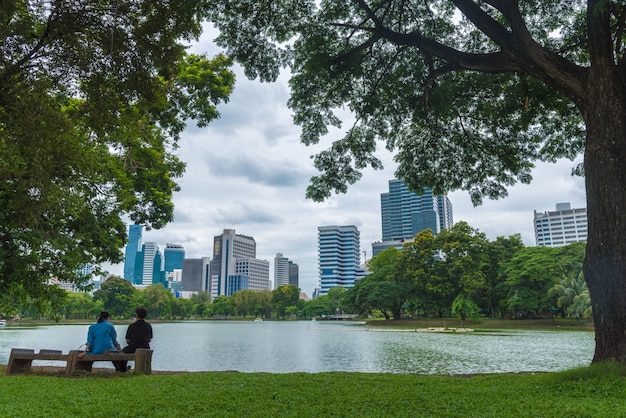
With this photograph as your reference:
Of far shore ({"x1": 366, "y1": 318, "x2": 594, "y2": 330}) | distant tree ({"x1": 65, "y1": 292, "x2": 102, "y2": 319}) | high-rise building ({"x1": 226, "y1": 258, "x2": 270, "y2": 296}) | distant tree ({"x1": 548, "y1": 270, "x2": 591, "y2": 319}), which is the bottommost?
far shore ({"x1": 366, "y1": 318, "x2": 594, "y2": 330})

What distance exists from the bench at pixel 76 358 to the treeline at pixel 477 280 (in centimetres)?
3349

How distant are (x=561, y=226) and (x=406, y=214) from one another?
47772 mm

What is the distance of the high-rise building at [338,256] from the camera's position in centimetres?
14545

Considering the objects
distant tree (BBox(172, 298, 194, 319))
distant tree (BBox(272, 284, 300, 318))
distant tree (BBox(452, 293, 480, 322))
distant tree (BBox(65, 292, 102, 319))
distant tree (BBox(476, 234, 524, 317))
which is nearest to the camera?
distant tree (BBox(452, 293, 480, 322))

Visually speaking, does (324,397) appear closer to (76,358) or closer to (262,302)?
(76,358)

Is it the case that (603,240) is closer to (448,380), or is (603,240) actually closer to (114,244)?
(448,380)

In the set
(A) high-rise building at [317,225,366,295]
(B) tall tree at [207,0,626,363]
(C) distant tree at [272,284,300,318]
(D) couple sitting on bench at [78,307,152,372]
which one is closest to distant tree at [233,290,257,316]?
(C) distant tree at [272,284,300,318]

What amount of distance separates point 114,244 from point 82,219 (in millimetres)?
4819

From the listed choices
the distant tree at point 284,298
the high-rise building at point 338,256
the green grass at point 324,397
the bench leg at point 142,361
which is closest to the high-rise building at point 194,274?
the high-rise building at point 338,256

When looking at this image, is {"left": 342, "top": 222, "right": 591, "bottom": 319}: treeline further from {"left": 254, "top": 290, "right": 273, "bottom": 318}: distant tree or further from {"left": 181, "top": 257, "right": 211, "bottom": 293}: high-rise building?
{"left": 181, "top": 257, "right": 211, "bottom": 293}: high-rise building

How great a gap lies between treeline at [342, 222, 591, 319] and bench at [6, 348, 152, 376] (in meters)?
33.5

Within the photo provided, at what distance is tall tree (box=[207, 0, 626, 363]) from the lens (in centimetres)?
498

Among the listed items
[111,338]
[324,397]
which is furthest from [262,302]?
[324,397]

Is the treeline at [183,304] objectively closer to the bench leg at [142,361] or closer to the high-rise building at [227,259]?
the high-rise building at [227,259]
